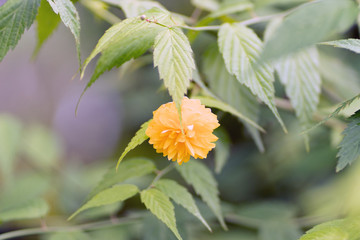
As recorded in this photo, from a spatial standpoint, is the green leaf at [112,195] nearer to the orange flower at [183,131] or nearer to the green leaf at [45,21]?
the orange flower at [183,131]

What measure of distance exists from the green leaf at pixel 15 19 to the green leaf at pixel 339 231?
1.92 feet

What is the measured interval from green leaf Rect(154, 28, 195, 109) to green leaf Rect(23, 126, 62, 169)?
1.10 meters

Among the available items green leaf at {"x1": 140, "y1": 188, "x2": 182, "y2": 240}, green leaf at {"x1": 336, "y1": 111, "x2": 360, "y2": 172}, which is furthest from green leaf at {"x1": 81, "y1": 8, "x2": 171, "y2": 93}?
green leaf at {"x1": 336, "y1": 111, "x2": 360, "y2": 172}

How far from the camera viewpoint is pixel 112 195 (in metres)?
0.69

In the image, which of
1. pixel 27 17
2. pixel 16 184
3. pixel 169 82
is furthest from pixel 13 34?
pixel 16 184

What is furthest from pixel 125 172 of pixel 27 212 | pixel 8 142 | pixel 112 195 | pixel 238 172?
pixel 238 172

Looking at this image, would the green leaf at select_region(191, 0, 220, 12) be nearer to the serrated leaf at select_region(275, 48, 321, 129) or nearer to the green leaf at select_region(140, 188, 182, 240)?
the serrated leaf at select_region(275, 48, 321, 129)

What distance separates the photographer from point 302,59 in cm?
85

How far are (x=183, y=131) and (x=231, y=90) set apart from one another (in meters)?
0.30

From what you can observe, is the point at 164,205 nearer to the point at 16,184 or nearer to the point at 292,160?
the point at 292,160

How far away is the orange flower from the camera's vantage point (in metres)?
0.61

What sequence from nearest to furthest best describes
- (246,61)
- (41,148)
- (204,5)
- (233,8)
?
(246,61), (233,8), (204,5), (41,148)

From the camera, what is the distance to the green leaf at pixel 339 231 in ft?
1.68

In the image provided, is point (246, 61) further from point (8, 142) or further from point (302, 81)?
point (8, 142)
